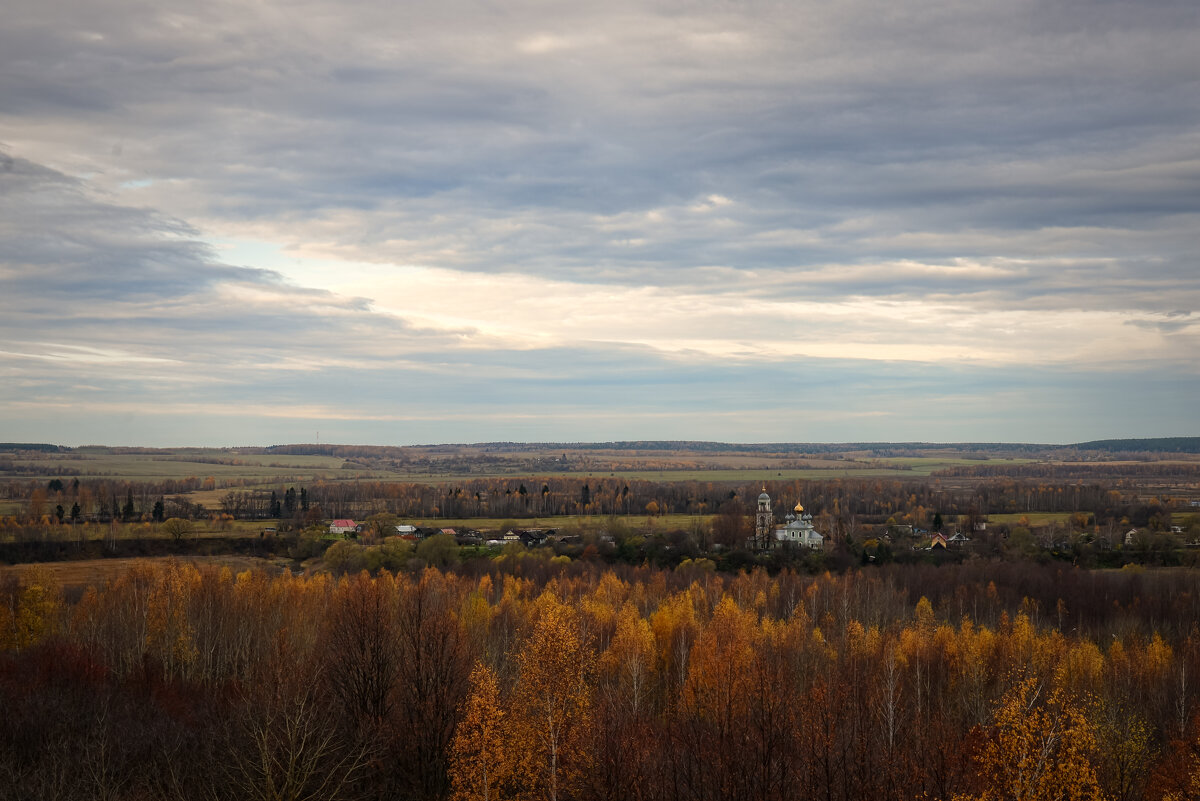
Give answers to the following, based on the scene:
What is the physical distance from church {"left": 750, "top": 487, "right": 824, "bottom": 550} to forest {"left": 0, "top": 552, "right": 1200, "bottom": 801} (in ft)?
120

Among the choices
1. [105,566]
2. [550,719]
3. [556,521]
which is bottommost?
[105,566]

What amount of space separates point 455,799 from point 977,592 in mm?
64177

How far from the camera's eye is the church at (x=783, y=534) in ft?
367

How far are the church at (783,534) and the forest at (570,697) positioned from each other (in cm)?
3653

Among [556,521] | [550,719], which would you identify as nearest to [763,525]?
[556,521]

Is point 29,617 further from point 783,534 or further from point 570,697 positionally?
point 783,534

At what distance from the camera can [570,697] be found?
30000 mm

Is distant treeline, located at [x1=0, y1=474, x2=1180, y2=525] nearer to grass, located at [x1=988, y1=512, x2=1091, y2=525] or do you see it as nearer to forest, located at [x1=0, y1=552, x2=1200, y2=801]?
grass, located at [x1=988, y1=512, x2=1091, y2=525]

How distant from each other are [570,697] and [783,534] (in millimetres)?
92494

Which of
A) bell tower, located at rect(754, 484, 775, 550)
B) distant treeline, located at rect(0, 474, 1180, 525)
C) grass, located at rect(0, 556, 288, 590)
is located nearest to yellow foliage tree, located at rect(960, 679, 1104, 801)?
grass, located at rect(0, 556, 288, 590)

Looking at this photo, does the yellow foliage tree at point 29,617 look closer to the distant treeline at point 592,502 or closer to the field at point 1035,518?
the distant treeline at point 592,502

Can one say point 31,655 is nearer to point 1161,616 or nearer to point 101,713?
point 101,713

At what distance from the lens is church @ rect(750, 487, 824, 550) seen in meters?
112

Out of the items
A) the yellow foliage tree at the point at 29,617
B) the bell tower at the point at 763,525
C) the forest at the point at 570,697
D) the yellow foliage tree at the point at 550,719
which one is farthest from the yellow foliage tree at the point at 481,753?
the bell tower at the point at 763,525
